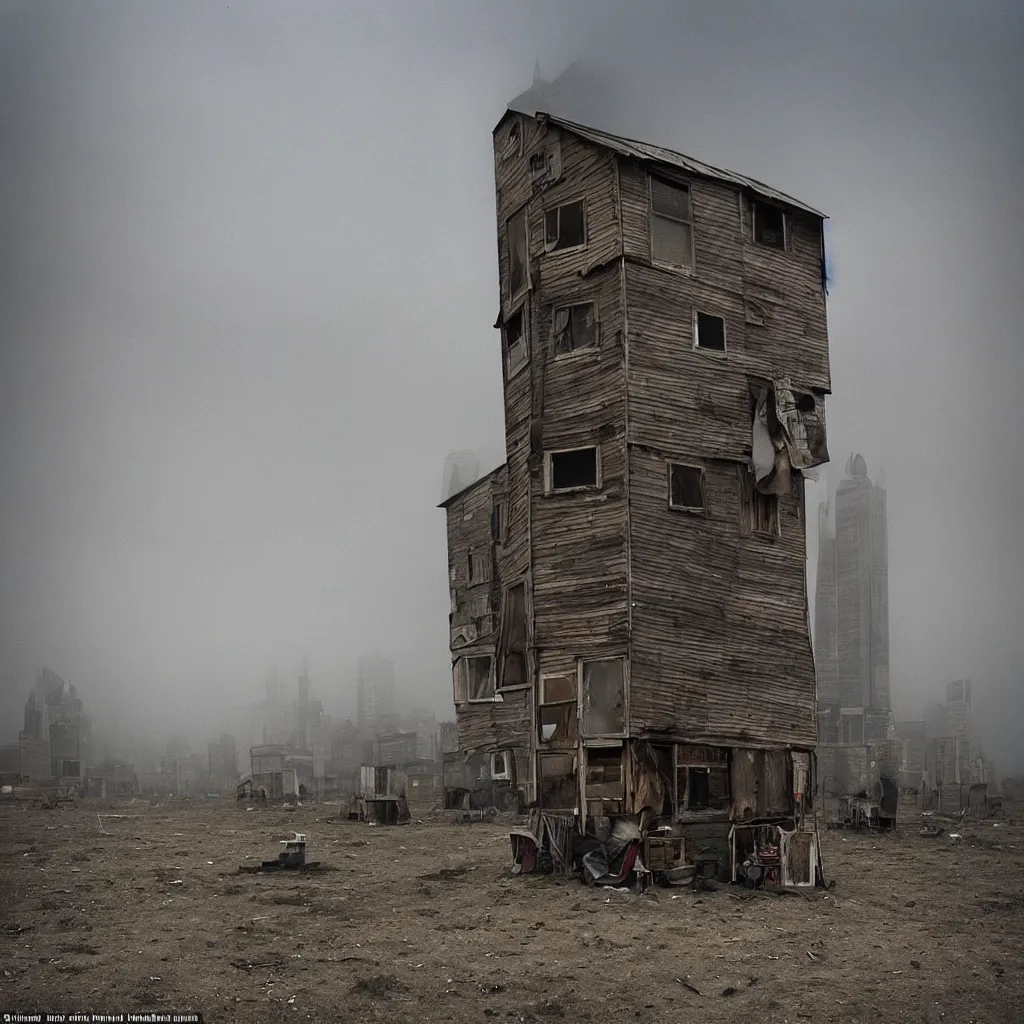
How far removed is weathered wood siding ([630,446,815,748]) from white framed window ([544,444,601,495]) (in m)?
1.00

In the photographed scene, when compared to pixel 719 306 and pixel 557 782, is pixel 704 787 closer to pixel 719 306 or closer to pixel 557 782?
pixel 557 782

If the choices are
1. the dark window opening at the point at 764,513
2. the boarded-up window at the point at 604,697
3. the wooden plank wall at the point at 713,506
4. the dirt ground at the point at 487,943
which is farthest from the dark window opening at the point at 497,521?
the boarded-up window at the point at 604,697

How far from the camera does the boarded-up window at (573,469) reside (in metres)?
23.6

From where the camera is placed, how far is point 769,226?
26.5 meters

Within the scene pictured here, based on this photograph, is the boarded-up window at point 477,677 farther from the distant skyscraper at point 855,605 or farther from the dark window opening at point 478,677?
the distant skyscraper at point 855,605

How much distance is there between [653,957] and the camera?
1482 centimetres

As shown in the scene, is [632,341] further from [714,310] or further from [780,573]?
[780,573]

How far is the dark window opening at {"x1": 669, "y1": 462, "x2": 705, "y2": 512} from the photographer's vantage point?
23.6 m

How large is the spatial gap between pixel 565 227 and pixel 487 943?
1565cm

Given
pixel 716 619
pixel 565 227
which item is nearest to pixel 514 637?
pixel 716 619

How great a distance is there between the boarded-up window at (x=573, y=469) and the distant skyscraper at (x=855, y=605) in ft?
244

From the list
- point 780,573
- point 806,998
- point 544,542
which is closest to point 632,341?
point 544,542

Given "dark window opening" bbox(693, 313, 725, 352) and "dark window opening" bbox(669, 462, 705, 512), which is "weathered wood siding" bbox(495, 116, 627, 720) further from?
"dark window opening" bbox(693, 313, 725, 352)

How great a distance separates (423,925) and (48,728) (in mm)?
85281
